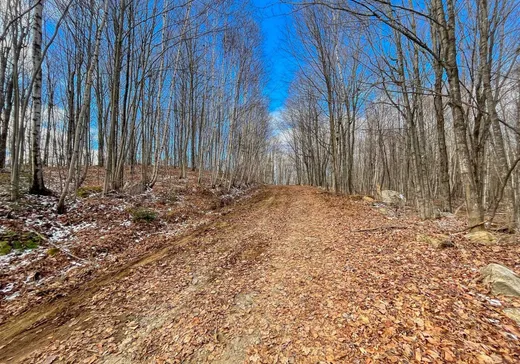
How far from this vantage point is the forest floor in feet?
7.75

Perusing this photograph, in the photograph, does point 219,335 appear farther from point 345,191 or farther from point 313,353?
point 345,191

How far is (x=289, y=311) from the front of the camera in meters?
3.12

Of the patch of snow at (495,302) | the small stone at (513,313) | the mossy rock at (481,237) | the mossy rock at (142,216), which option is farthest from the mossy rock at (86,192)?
the mossy rock at (481,237)

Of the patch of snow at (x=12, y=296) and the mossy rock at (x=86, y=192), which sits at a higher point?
the mossy rock at (x=86, y=192)

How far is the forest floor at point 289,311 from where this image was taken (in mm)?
2361

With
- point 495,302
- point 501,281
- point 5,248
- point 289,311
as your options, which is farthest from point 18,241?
point 501,281

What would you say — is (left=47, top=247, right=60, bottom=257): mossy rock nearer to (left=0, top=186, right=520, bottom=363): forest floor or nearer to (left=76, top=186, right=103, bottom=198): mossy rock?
(left=0, top=186, right=520, bottom=363): forest floor

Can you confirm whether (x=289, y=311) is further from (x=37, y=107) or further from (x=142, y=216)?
(x=37, y=107)

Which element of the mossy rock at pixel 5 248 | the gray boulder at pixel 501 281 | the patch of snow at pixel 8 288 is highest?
the gray boulder at pixel 501 281

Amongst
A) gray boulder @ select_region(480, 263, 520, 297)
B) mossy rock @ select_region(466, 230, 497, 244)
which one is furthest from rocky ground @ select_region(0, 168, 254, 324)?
mossy rock @ select_region(466, 230, 497, 244)

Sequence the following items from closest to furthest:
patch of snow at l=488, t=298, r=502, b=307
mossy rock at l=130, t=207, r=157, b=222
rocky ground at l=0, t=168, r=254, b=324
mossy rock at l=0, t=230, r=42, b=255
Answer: patch of snow at l=488, t=298, r=502, b=307
rocky ground at l=0, t=168, r=254, b=324
mossy rock at l=0, t=230, r=42, b=255
mossy rock at l=130, t=207, r=157, b=222

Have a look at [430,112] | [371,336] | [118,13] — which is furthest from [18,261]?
[430,112]

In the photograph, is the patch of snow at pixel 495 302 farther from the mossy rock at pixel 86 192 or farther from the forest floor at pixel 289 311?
the mossy rock at pixel 86 192

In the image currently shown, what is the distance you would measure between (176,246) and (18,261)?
2857 millimetres
